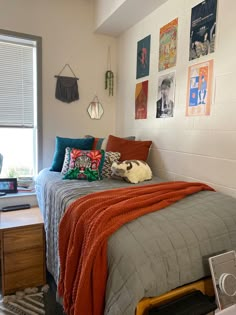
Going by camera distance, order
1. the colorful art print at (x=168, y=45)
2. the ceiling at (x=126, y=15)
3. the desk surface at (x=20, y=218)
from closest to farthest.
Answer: the desk surface at (x=20, y=218) < the colorful art print at (x=168, y=45) < the ceiling at (x=126, y=15)

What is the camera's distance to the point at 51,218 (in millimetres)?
1766

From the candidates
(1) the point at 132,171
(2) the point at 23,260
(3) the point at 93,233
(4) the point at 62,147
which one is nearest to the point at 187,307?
(3) the point at 93,233

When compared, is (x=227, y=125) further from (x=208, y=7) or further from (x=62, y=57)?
(x=62, y=57)

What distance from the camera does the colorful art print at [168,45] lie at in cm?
202

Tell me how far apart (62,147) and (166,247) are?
1.67 metres

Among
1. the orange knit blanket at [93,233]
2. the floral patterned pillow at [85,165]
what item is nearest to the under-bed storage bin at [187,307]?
the orange knit blanket at [93,233]

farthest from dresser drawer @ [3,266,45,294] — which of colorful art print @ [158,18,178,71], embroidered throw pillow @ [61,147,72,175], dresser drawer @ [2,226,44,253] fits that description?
colorful art print @ [158,18,178,71]

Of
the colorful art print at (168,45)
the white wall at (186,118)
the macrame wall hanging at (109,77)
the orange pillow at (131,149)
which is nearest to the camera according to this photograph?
the white wall at (186,118)

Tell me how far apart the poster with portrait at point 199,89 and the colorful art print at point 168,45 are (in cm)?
27

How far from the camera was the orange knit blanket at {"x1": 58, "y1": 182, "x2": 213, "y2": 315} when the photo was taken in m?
0.99

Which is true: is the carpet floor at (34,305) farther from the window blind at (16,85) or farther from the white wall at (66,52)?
the window blind at (16,85)

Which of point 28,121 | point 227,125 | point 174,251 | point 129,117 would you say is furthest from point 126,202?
point 28,121

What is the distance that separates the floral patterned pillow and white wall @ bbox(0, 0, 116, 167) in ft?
2.42

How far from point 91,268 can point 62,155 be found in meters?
1.53
